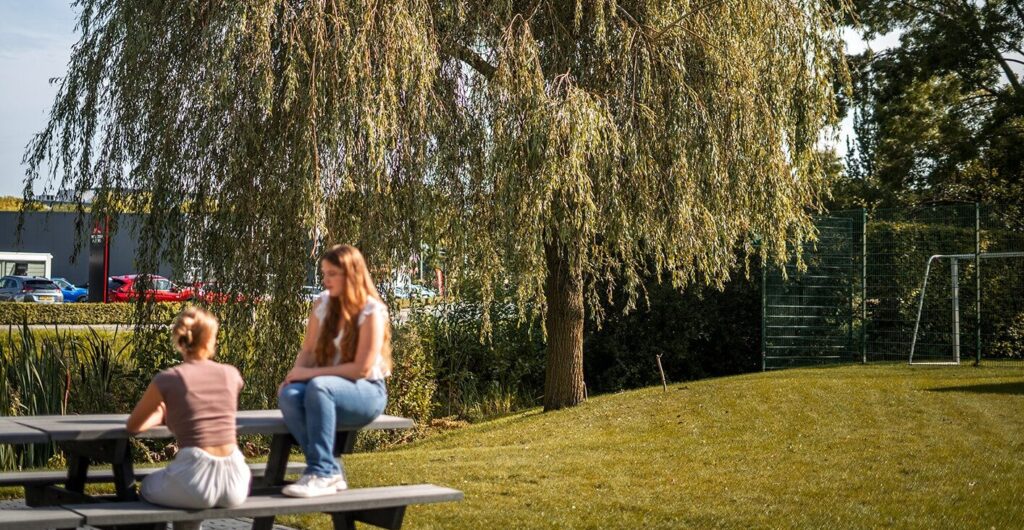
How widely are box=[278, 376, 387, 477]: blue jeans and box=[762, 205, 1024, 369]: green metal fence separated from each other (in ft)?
48.7

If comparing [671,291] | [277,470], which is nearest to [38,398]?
Answer: [277,470]

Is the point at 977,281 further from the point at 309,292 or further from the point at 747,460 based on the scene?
the point at 309,292

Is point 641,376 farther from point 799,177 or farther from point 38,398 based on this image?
point 38,398

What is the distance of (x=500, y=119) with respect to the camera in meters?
11.6

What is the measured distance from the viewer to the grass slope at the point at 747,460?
8.25m

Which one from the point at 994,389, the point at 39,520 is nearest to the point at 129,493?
the point at 39,520

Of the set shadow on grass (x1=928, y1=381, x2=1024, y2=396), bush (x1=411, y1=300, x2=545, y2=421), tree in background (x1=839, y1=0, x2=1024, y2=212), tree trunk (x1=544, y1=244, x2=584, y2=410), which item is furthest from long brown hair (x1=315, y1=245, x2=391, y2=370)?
tree in background (x1=839, y1=0, x2=1024, y2=212)

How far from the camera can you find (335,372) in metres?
5.80

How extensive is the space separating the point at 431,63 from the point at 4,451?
5844mm

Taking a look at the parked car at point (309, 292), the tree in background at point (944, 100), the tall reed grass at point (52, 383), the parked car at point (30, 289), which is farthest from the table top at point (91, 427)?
the parked car at point (30, 289)

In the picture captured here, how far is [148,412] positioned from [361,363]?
1.01 metres

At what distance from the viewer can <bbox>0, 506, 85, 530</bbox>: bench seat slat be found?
189 inches

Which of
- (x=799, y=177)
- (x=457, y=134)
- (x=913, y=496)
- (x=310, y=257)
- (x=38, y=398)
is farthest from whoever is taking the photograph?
(x=799, y=177)

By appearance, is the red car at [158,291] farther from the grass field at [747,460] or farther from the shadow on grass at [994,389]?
the shadow on grass at [994,389]
